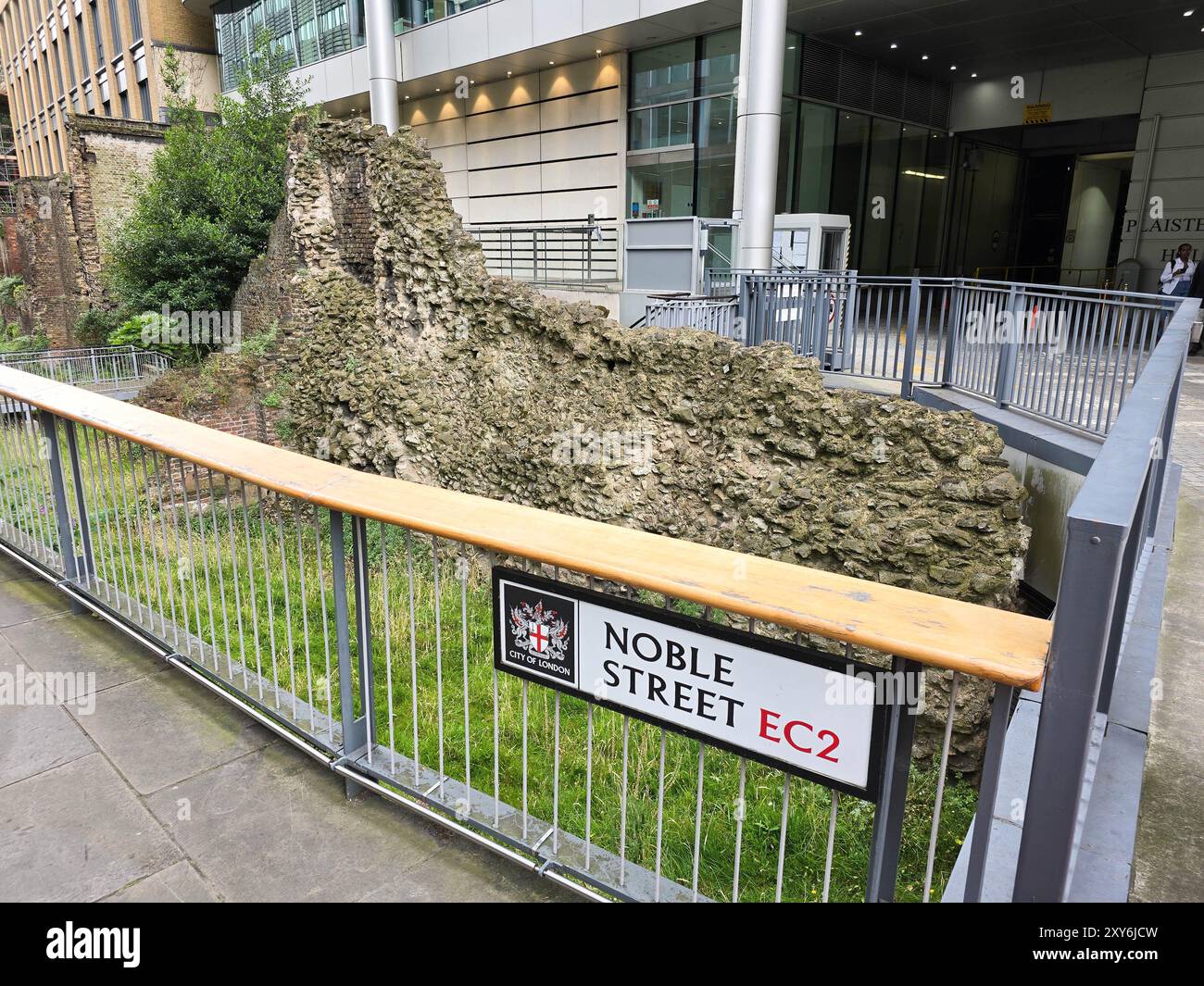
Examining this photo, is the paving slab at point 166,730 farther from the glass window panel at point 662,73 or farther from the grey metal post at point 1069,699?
the glass window panel at point 662,73

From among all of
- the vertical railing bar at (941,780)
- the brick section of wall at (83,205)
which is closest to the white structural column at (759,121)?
the vertical railing bar at (941,780)

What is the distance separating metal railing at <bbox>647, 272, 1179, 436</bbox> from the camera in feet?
21.0

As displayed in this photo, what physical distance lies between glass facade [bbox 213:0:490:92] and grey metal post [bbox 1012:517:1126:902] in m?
25.1

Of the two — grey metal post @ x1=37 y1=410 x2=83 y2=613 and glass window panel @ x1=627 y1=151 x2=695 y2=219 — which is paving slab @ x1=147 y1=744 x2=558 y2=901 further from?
glass window panel @ x1=627 y1=151 x2=695 y2=219

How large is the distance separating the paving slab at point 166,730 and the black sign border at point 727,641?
1603mm

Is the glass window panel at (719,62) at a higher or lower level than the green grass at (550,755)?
higher

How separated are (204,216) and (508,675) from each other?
19.9 m

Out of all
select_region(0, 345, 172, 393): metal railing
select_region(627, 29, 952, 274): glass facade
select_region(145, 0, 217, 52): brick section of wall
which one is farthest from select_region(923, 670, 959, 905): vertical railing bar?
select_region(145, 0, 217, 52): brick section of wall

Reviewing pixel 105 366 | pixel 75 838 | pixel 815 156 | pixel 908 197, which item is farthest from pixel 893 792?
pixel 908 197

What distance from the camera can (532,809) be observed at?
4.64 metres

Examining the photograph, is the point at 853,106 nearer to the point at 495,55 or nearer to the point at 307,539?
the point at 495,55

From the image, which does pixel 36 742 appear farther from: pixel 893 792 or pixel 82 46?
pixel 82 46

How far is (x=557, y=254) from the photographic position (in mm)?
23000

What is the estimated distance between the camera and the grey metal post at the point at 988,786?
1667mm
